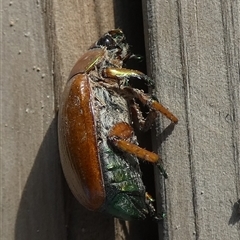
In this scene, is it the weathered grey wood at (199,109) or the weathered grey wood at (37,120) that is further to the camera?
the weathered grey wood at (37,120)

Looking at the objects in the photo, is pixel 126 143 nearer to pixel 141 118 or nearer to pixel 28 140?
pixel 141 118

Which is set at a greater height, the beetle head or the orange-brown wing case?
the beetle head

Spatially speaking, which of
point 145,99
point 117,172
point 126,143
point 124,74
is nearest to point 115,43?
point 124,74

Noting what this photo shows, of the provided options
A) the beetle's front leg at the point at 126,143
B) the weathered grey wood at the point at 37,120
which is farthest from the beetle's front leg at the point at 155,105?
the weathered grey wood at the point at 37,120

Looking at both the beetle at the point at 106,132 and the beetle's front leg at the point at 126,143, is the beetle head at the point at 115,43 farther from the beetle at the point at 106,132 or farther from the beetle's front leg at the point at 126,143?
the beetle's front leg at the point at 126,143

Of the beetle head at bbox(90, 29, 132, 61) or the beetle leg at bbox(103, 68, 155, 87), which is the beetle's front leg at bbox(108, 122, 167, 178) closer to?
the beetle leg at bbox(103, 68, 155, 87)

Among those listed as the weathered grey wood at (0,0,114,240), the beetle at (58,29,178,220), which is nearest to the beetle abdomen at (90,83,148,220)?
the beetle at (58,29,178,220)
